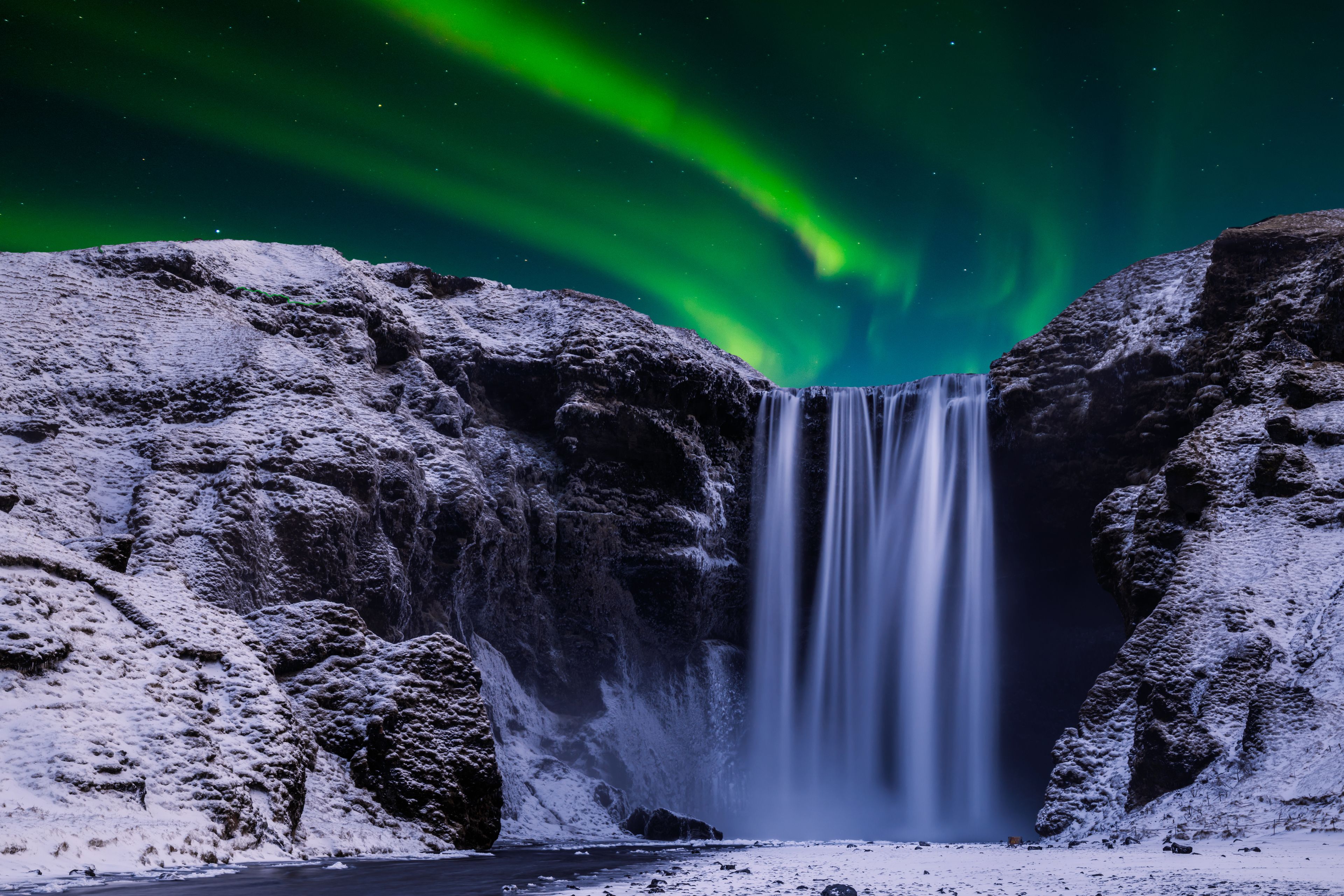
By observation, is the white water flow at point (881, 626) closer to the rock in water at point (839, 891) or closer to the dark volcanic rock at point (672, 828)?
the dark volcanic rock at point (672, 828)

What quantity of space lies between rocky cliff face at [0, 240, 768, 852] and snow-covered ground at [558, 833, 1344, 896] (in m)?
6.32

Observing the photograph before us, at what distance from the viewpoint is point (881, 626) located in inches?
1439

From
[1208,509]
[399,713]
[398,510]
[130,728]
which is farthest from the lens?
[398,510]

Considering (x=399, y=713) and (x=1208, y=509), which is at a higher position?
(x=1208, y=509)

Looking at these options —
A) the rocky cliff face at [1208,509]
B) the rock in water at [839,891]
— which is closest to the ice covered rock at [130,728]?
the rock in water at [839,891]

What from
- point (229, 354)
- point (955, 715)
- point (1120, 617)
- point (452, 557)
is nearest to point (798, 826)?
point (955, 715)

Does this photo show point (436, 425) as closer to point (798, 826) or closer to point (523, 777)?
point (523, 777)

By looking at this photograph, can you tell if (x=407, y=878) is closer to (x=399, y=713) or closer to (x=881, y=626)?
(x=399, y=713)

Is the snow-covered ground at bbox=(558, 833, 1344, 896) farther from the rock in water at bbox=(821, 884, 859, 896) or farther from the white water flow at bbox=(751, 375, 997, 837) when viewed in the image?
the white water flow at bbox=(751, 375, 997, 837)

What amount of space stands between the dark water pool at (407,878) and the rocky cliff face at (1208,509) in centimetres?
1025

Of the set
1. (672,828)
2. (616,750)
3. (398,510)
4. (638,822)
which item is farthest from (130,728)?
(616,750)

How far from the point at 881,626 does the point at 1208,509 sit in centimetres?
1572

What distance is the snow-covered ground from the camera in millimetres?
9102

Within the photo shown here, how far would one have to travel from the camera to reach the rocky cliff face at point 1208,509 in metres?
17.5
